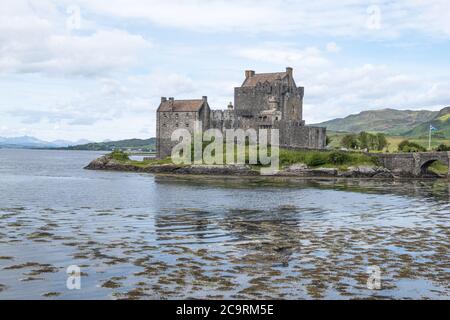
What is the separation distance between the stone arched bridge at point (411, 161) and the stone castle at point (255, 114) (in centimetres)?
1327

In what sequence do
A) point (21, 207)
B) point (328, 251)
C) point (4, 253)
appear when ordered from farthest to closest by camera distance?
point (21, 207)
point (328, 251)
point (4, 253)

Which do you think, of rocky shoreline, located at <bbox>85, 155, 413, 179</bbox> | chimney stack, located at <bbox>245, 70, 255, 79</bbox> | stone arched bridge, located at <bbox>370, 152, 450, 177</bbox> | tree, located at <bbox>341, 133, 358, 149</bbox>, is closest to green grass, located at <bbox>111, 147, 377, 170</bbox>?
rocky shoreline, located at <bbox>85, 155, 413, 179</bbox>

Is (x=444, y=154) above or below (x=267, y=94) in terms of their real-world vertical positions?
below

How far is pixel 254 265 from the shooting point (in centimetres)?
2120

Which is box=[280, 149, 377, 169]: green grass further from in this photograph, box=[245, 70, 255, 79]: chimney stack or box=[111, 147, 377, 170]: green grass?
box=[245, 70, 255, 79]: chimney stack

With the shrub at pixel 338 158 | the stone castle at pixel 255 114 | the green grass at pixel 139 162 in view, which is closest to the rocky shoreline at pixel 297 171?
the shrub at pixel 338 158

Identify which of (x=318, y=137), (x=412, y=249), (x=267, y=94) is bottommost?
(x=412, y=249)

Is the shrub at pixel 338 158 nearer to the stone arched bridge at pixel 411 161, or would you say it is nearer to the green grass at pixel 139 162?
the stone arched bridge at pixel 411 161

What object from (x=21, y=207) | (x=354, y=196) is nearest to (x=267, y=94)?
(x=354, y=196)

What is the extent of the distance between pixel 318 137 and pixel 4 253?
7961cm

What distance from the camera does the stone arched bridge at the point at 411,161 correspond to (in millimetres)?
84500
